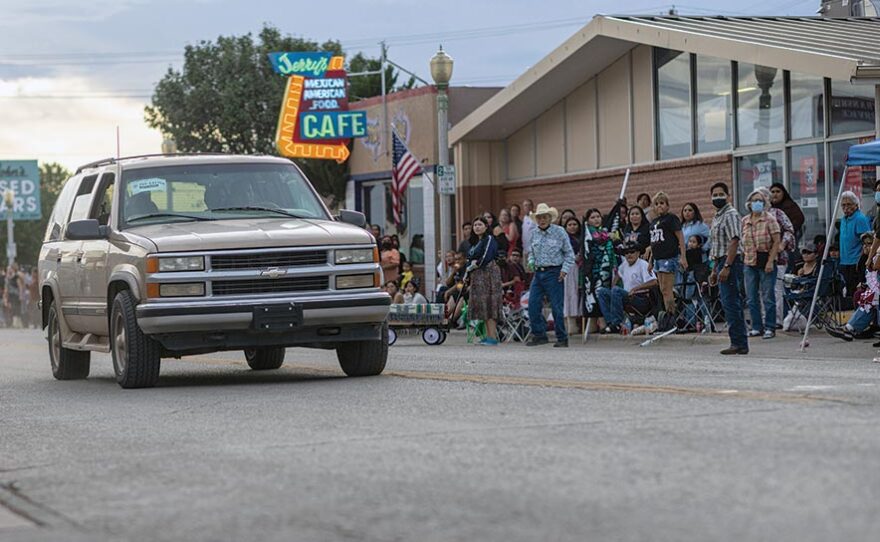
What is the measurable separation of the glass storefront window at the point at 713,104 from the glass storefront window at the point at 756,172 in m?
0.59

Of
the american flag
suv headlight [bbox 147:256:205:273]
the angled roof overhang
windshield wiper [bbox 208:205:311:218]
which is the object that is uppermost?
the angled roof overhang

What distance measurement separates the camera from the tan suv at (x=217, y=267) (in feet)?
42.7

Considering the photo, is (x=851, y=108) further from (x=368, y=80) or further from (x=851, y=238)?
(x=368, y=80)

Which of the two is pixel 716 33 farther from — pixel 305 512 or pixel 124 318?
pixel 305 512

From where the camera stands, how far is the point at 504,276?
25.4m

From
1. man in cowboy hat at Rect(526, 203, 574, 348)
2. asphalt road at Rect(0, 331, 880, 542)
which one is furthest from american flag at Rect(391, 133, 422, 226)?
asphalt road at Rect(0, 331, 880, 542)

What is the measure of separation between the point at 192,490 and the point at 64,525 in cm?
80

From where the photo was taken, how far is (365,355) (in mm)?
13867

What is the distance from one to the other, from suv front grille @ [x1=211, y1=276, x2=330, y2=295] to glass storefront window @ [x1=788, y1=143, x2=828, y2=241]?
37.3ft

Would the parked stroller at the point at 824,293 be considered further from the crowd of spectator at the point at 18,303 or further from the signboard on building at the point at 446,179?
the crowd of spectator at the point at 18,303

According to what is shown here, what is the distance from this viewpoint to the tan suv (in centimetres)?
1301

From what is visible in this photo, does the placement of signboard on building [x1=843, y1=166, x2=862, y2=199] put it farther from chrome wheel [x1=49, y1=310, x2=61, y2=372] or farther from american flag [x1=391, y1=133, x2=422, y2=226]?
american flag [x1=391, y1=133, x2=422, y2=226]

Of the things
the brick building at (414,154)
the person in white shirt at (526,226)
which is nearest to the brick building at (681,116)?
the person in white shirt at (526,226)

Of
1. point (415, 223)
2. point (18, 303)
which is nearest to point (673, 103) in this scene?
point (415, 223)
